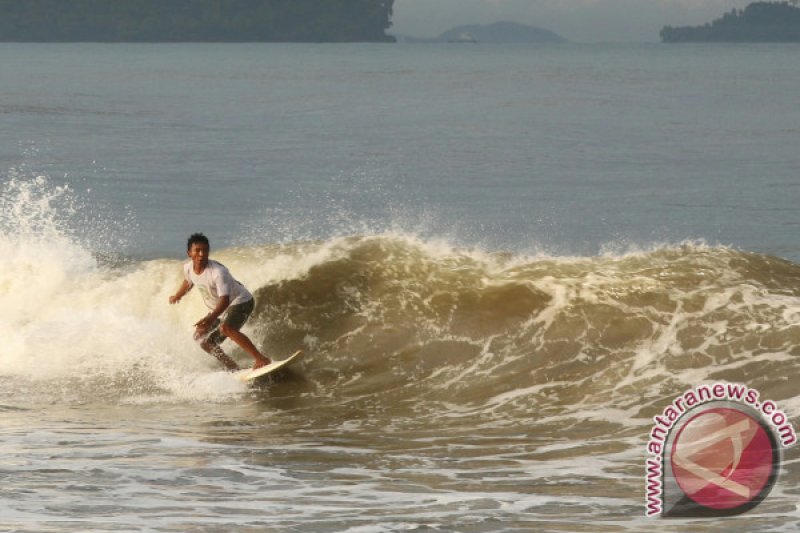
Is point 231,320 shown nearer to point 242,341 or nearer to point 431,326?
point 242,341

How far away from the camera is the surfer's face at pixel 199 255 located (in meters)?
12.8

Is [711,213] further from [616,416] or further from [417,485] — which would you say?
[417,485]

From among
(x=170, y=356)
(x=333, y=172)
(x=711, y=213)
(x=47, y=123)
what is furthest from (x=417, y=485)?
(x=47, y=123)

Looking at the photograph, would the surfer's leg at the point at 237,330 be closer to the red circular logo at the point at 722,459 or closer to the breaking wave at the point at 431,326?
the breaking wave at the point at 431,326

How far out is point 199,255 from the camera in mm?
12781

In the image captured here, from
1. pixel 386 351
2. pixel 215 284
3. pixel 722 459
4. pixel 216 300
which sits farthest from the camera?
pixel 386 351

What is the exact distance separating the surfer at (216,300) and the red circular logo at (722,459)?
457 cm

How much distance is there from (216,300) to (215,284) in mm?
186

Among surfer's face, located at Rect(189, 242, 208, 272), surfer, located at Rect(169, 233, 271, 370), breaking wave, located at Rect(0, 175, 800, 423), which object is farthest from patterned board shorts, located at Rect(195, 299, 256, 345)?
surfer's face, located at Rect(189, 242, 208, 272)

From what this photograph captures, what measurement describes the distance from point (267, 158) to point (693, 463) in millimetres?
33056

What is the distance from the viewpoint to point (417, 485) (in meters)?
9.38

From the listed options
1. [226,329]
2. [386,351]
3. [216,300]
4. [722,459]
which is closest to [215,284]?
[216,300]

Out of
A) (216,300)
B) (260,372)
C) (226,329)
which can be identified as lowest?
(260,372)

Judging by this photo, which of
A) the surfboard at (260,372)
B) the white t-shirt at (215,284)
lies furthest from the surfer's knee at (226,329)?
the surfboard at (260,372)
